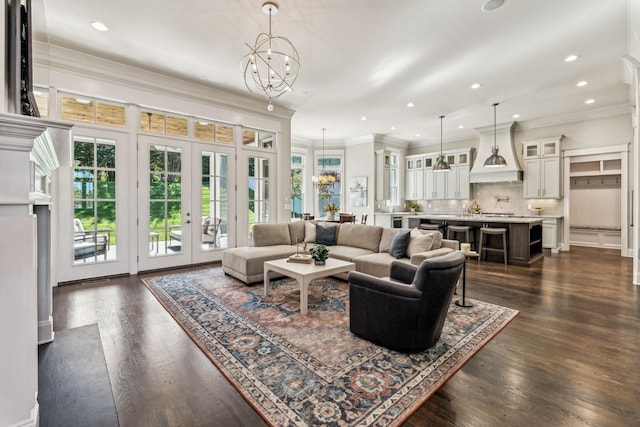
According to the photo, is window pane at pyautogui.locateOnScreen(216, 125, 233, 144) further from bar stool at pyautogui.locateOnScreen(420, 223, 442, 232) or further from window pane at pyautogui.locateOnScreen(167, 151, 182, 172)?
bar stool at pyautogui.locateOnScreen(420, 223, 442, 232)

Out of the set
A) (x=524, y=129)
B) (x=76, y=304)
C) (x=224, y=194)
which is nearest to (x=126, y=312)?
(x=76, y=304)

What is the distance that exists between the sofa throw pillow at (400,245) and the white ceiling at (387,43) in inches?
102

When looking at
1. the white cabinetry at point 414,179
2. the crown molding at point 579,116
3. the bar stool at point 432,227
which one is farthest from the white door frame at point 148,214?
the crown molding at point 579,116

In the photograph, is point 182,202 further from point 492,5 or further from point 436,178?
point 436,178

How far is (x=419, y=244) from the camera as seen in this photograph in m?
4.05

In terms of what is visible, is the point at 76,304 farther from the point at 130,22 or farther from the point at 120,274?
the point at 130,22

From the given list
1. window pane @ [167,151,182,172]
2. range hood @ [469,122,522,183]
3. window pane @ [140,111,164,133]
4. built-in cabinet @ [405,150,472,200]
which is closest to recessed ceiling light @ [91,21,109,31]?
window pane @ [140,111,164,133]

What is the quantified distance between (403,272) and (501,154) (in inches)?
274

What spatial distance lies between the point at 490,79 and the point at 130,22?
215 inches

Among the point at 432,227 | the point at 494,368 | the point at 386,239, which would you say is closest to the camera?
the point at 494,368

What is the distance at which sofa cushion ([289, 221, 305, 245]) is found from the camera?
5.46 meters

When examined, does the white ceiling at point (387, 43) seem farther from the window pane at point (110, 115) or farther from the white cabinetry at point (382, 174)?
the white cabinetry at point (382, 174)

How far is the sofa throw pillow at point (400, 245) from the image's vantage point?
417cm

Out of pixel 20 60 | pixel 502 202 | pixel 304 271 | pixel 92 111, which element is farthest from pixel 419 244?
pixel 502 202
